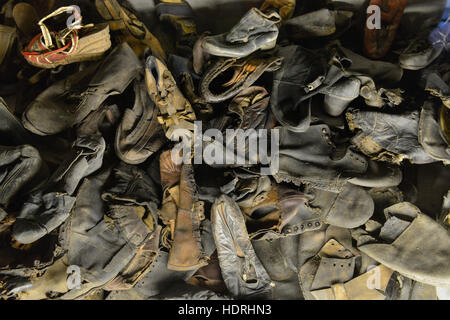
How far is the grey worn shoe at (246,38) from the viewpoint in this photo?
5.08ft

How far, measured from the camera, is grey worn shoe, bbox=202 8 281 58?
60.9 inches

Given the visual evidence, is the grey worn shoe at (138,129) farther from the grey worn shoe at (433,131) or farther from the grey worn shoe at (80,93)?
the grey worn shoe at (433,131)

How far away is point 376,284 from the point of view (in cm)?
188

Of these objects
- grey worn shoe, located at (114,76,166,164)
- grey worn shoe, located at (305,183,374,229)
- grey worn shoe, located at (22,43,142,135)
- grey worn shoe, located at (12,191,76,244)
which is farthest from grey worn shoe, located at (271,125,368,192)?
grey worn shoe, located at (12,191,76,244)

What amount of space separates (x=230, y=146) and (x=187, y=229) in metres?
0.45

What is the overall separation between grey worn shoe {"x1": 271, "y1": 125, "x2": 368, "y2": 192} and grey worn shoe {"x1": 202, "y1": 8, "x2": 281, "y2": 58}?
41 centimetres

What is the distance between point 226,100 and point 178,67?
0.92 ft

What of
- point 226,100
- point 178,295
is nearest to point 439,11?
point 226,100

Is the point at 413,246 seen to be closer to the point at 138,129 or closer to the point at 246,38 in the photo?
the point at 246,38

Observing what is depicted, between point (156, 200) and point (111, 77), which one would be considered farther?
point (156, 200)

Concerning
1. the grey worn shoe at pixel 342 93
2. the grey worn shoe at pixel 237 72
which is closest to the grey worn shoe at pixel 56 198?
the grey worn shoe at pixel 237 72

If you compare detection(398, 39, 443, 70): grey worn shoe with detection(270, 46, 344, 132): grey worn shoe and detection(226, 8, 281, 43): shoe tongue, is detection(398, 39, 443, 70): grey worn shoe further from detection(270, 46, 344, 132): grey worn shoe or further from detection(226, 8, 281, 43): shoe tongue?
detection(226, 8, 281, 43): shoe tongue
